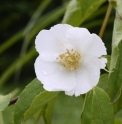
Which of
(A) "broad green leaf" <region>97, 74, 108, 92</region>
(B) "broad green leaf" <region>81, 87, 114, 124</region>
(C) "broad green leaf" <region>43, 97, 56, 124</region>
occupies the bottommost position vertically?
(A) "broad green leaf" <region>97, 74, 108, 92</region>

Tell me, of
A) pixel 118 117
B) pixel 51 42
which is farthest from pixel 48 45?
pixel 118 117

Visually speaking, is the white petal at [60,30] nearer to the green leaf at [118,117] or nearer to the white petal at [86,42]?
the white petal at [86,42]

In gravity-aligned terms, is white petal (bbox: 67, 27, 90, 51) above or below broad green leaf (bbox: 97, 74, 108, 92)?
above

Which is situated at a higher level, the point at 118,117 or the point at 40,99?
the point at 40,99

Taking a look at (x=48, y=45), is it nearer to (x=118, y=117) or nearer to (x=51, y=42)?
(x=51, y=42)

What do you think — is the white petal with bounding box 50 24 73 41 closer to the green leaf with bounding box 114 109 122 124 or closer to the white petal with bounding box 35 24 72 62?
the white petal with bounding box 35 24 72 62

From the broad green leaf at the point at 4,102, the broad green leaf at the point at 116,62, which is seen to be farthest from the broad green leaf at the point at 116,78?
the broad green leaf at the point at 4,102

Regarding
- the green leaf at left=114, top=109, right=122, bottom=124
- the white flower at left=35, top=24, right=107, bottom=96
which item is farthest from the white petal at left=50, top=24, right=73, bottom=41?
the green leaf at left=114, top=109, right=122, bottom=124

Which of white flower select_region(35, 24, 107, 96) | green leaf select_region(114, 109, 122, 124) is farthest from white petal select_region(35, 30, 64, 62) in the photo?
green leaf select_region(114, 109, 122, 124)
